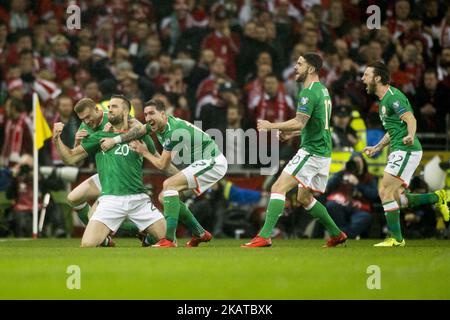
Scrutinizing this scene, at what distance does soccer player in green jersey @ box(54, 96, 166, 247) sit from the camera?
14.3 meters

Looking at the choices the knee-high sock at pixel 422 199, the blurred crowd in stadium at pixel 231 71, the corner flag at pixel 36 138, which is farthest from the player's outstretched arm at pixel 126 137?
the corner flag at pixel 36 138

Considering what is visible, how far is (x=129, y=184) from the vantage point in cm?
1445

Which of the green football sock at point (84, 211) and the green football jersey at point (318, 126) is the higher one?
the green football jersey at point (318, 126)

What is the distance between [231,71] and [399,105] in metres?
7.95

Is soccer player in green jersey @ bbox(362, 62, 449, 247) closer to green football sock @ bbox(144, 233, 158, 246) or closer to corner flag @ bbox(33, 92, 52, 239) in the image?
green football sock @ bbox(144, 233, 158, 246)

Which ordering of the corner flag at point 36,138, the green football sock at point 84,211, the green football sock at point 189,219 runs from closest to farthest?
1. the green football sock at point 189,219
2. the green football sock at point 84,211
3. the corner flag at point 36,138

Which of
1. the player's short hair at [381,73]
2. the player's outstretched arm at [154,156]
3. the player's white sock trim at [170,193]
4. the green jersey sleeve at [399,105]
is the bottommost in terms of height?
the player's white sock trim at [170,193]

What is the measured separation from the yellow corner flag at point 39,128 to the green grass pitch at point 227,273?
438 centimetres

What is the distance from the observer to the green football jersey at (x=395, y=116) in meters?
14.4

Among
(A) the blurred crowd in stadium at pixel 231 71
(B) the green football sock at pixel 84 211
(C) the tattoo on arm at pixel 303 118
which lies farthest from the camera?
(A) the blurred crowd in stadium at pixel 231 71

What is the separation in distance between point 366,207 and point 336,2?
6.16m

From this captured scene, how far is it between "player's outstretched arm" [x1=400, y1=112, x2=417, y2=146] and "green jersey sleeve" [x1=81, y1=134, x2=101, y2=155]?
3.77 meters

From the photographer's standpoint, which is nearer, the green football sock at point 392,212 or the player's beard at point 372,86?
the green football sock at point 392,212

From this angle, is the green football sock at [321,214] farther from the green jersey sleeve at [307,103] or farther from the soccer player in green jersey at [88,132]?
the soccer player in green jersey at [88,132]
